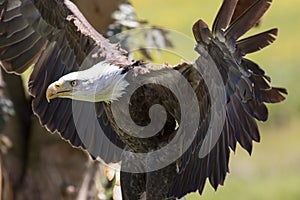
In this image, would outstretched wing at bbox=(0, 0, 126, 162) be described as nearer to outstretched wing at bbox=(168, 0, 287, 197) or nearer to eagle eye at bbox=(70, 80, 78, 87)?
eagle eye at bbox=(70, 80, 78, 87)

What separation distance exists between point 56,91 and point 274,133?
10440 mm

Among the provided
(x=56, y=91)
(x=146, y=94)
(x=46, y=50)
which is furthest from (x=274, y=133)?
(x=56, y=91)

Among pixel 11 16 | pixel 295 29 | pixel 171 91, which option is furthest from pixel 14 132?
pixel 295 29

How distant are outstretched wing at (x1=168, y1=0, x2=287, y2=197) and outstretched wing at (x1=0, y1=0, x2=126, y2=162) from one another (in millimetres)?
856

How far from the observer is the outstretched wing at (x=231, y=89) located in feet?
20.1

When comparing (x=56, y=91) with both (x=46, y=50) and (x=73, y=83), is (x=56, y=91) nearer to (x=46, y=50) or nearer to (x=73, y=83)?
(x=73, y=83)

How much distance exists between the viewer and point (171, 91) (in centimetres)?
662

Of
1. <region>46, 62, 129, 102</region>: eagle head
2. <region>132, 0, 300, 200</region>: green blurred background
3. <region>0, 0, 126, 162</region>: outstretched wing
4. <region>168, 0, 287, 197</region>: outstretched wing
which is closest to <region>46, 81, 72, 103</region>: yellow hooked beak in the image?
<region>46, 62, 129, 102</region>: eagle head

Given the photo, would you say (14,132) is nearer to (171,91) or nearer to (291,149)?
(171,91)

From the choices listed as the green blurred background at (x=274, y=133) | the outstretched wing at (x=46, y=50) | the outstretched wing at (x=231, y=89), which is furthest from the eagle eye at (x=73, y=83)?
the green blurred background at (x=274, y=133)

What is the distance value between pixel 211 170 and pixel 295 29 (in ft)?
51.8

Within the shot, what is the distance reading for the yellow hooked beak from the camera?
6.64 m

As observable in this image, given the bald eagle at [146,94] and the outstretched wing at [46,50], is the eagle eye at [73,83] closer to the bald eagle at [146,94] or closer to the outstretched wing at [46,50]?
the bald eagle at [146,94]

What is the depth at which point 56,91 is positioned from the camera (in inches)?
262
